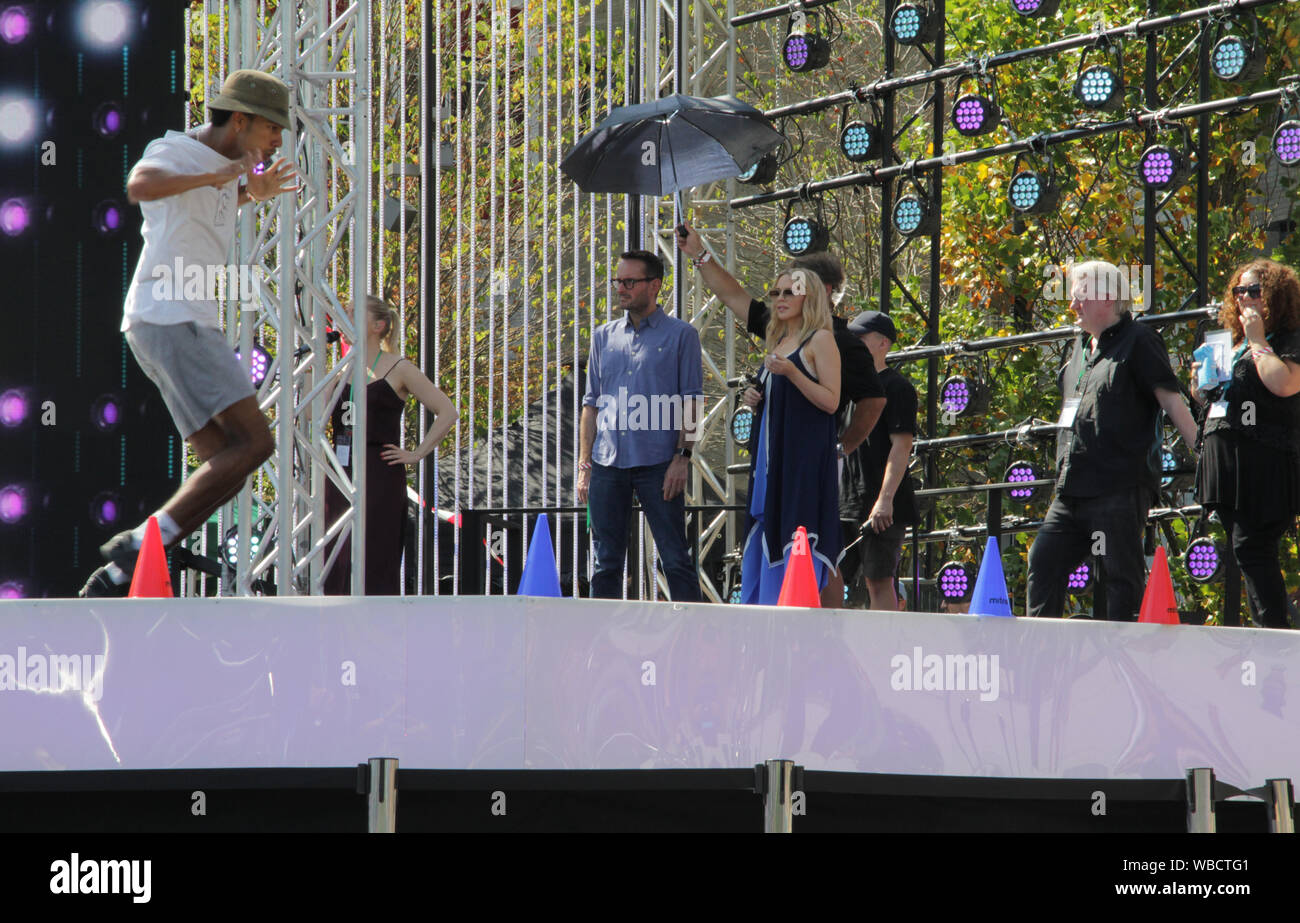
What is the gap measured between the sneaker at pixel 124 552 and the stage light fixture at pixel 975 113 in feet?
19.9

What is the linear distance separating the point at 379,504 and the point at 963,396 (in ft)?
14.4

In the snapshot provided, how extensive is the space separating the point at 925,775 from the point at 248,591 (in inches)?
135

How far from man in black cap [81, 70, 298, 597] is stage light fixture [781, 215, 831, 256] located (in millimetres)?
5572

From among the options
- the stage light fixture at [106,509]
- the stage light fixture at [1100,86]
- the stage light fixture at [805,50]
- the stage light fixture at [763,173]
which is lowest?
the stage light fixture at [106,509]

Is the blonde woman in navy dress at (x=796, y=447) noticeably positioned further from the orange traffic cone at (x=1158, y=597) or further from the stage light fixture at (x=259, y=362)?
the stage light fixture at (x=259, y=362)

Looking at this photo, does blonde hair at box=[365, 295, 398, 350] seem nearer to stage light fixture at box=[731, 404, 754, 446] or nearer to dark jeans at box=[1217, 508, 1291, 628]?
stage light fixture at box=[731, 404, 754, 446]

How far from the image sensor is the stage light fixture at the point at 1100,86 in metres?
9.39

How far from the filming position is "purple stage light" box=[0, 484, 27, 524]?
5.84m

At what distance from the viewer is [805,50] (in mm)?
10719

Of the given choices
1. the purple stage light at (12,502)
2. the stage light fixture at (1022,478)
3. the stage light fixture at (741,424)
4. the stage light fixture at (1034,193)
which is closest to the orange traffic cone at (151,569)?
the purple stage light at (12,502)

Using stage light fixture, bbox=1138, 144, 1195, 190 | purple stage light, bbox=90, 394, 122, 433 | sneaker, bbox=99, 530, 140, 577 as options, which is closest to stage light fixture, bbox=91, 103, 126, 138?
purple stage light, bbox=90, 394, 122, 433

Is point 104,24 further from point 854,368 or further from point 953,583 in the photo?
point 953,583

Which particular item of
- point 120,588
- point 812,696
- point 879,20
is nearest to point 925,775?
point 812,696
